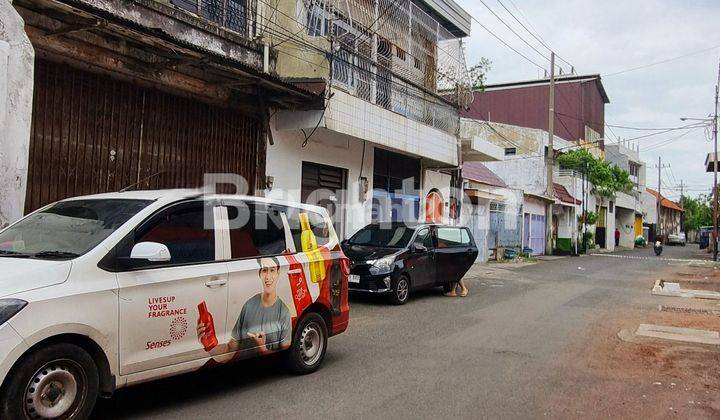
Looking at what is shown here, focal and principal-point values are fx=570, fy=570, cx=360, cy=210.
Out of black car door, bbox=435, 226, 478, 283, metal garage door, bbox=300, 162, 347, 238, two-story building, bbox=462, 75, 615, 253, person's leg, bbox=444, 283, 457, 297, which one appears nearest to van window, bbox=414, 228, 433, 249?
black car door, bbox=435, 226, 478, 283

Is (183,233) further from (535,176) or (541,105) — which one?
(541,105)

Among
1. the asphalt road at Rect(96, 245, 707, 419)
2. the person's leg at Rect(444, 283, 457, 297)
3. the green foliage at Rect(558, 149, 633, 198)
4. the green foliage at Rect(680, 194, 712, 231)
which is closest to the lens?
the asphalt road at Rect(96, 245, 707, 419)

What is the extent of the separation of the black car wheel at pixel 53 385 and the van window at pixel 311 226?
2.43m

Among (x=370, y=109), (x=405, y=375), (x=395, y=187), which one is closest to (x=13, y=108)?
(x=405, y=375)

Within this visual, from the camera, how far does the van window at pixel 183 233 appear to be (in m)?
4.55

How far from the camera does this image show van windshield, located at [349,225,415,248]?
11.4 m

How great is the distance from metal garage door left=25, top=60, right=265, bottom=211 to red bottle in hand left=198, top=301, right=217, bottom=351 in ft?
15.0

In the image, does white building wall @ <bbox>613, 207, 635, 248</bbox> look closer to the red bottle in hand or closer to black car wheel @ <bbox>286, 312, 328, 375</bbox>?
black car wheel @ <bbox>286, 312, 328, 375</bbox>

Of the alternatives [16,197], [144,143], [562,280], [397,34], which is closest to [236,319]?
[16,197]

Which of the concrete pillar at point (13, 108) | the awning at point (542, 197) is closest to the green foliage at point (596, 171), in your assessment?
the awning at point (542, 197)

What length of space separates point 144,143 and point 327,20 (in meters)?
5.42

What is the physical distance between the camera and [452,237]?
1280 cm

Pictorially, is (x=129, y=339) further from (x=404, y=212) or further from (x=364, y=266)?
(x=404, y=212)

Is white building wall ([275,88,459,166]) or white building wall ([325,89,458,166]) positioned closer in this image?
white building wall ([275,88,459,166])
